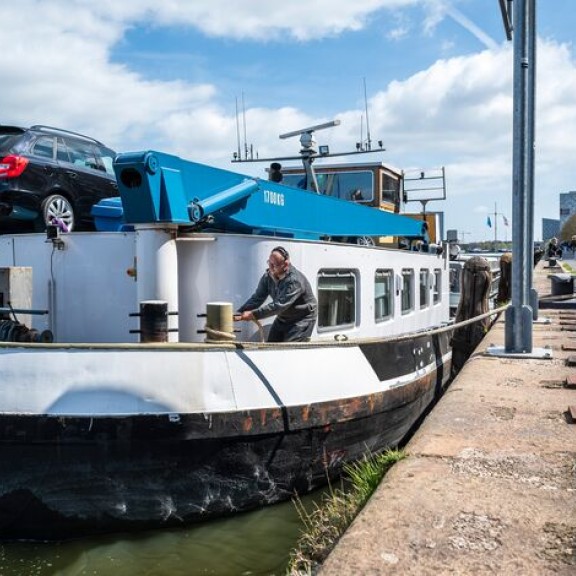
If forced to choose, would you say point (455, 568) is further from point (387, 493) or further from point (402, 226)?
point (402, 226)

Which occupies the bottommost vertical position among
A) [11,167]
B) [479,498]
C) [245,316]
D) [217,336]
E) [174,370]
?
[479,498]

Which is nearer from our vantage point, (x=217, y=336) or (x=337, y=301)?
(x=217, y=336)

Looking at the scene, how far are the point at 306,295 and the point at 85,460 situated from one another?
2.26m

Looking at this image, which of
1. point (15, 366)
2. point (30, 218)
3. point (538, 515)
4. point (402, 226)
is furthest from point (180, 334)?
point (402, 226)

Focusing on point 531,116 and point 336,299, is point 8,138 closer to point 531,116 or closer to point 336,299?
point 336,299

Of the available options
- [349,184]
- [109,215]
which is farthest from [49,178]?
[349,184]

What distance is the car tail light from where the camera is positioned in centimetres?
743

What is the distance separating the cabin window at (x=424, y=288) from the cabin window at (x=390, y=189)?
1.69 meters

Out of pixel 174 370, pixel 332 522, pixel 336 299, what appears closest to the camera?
pixel 332 522

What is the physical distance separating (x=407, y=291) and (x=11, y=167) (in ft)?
15.9

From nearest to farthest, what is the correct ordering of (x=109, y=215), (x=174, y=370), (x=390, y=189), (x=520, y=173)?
(x=174, y=370) → (x=109, y=215) → (x=520, y=173) → (x=390, y=189)

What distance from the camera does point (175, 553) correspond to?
4805mm

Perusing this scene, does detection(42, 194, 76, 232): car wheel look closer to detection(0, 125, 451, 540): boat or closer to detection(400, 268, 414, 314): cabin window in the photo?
detection(0, 125, 451, 540): boat

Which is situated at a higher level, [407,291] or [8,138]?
[8,138]
